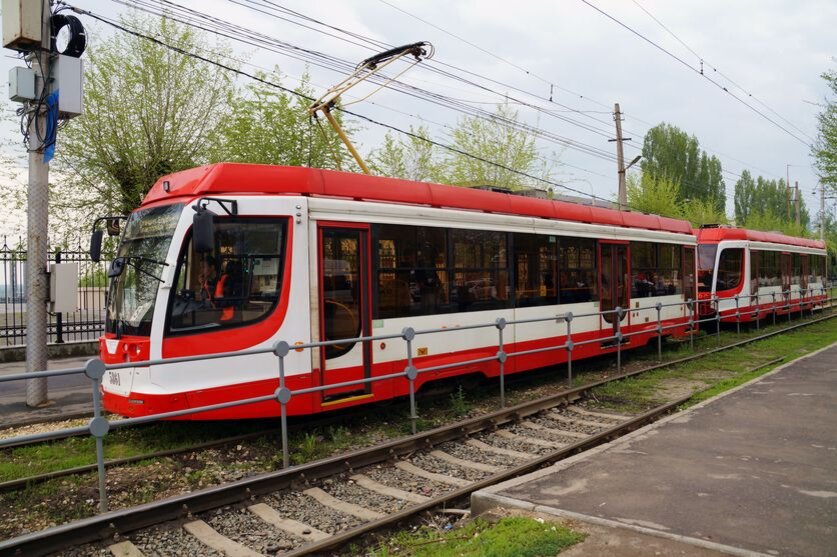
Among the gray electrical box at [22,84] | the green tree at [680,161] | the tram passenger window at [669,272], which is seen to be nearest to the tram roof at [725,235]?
the tram passenger window at [669,272]

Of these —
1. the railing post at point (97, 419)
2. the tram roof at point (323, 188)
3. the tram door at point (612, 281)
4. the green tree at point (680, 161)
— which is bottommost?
the railing post at point (97, 419)

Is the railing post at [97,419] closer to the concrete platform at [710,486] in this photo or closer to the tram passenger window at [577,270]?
the concrete platform at [710,486]

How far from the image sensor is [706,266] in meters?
20.6

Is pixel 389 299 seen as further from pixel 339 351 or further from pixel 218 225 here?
pixel 218 225

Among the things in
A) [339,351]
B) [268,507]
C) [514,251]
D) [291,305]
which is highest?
[514,251]

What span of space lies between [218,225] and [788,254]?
24298mm

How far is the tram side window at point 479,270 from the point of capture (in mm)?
9305

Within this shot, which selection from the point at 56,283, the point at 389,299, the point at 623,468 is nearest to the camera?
the point at 623,468

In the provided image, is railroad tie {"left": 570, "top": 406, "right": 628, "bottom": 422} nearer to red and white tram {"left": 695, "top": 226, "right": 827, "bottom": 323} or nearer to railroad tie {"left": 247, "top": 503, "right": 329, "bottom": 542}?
railroad tie {"left": 247, "top": 503, "right": 329, "bottom": 542}

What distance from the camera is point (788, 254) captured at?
24.9 meters

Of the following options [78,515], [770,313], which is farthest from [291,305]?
[770,313]

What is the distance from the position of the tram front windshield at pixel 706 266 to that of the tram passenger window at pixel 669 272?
516 centimetres

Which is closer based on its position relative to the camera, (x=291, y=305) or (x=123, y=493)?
(x=123, y=493)

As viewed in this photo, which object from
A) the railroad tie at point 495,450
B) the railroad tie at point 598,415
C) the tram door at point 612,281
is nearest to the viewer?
the railroad tie at point 495,450
